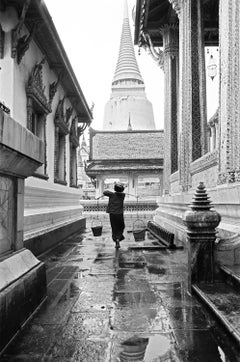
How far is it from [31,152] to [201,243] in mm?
2082

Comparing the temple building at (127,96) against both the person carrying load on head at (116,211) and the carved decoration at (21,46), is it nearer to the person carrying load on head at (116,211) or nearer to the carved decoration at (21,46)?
the person carrying load on head at (116,211)

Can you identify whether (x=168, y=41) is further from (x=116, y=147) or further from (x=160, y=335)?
(x=116, y=147)

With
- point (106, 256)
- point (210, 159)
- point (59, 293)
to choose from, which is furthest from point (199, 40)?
point (59, 293)

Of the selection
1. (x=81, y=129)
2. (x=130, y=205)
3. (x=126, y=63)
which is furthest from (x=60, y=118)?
(x=126, y=63)

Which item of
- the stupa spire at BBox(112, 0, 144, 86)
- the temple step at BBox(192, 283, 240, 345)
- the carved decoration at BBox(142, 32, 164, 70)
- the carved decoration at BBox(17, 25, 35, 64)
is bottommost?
the temple step at BBox(192, 283, 240, 345)

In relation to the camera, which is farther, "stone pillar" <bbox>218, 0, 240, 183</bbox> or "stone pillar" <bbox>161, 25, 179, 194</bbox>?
"stone pillar" <bbox>161, 25, 179, 194</bbox>

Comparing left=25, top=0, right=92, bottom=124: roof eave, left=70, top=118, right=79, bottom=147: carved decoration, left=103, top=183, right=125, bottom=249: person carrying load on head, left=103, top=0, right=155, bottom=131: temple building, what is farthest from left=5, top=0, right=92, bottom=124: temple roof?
left=103, top=0, right=155, bottom=131: temple building

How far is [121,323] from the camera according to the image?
3.16 meters

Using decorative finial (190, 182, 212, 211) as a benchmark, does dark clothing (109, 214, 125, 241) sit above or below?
below

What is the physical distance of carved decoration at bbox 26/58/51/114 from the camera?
7307 millimetres

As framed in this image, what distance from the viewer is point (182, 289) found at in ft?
14.2

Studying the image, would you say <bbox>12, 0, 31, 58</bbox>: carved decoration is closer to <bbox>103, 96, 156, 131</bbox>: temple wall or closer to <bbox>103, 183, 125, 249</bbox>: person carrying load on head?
<bbox>103, 183, 125, 249</bbox>: person carrying load on head

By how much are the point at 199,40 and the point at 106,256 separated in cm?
594

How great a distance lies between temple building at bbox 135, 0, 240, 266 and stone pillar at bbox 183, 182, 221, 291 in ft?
0.58
